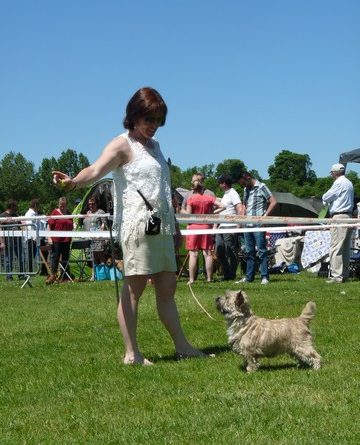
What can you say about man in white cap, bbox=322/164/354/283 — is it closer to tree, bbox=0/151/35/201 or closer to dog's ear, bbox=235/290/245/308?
dog's ear, bbox=235/290/245/308

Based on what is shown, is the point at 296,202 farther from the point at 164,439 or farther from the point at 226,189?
the point at 164,439

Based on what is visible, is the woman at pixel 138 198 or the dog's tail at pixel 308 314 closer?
the dog's tail at pixel 308 314

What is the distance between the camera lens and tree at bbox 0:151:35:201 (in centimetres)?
8638

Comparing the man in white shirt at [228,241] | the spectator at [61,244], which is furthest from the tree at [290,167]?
the man in white shirt at [228,241]

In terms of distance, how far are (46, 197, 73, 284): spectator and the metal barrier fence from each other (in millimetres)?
683

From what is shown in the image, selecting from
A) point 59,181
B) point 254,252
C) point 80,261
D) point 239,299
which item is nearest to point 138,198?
point 59,181

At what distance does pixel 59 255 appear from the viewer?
16047 mm

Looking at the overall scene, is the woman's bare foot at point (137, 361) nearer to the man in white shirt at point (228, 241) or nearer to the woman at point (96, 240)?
the man in white shirt at point (228, 241)

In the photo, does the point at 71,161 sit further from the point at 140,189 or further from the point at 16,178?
the point at 140,189

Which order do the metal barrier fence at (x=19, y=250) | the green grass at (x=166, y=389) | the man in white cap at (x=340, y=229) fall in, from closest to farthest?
the green grass at (x=166, y=389) < the man in white cap at (x=340, y=229) < the metal barrier fence at (x=19, y=250)

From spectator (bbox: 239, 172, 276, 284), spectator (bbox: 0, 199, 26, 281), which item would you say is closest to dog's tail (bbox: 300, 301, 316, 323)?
spectator (bbox: 239, 172, 276, 284)

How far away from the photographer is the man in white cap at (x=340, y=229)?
12.9m

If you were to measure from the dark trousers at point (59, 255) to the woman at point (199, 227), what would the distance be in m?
3.25

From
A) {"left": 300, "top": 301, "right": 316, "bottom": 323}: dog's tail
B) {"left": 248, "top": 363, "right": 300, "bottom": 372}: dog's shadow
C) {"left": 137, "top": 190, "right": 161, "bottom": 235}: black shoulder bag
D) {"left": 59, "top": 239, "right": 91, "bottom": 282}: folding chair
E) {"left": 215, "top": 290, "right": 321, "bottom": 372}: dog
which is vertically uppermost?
{"left": 137, "top": 190, "right": 161, "bottom": 235}: black shoulder bag
